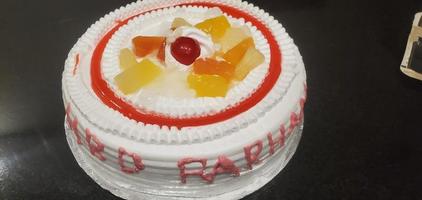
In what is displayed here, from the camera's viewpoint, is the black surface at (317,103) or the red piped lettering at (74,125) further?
the black surface at (317,103)

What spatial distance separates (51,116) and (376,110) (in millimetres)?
1446

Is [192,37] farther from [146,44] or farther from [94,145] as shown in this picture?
[94,145]

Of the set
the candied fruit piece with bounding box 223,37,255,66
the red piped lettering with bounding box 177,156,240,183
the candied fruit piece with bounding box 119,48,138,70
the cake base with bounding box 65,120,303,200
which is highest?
the candied fruit piece with bounding box 223,37,255,66

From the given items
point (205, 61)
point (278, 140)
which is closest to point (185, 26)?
point (205, 61)

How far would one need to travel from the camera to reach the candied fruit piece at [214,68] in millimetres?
2322

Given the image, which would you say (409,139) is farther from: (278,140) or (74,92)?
(74,92)

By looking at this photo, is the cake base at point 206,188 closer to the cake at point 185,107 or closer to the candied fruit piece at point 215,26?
the cake at point 185,107

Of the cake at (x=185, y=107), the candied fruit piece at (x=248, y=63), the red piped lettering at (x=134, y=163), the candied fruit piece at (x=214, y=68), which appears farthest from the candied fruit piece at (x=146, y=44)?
the red piped lettering at (x=134, y=163)

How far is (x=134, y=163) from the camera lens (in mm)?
2264

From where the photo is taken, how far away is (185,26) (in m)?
2.47

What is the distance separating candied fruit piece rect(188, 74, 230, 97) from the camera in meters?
2.29

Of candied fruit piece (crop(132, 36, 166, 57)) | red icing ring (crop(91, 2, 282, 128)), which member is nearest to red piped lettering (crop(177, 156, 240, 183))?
red icing ring (crop(91, 2, 282, 128))

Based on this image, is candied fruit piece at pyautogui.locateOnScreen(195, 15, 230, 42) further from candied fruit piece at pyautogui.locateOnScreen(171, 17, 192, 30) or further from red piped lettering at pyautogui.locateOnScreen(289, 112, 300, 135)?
red piped lettering at pyautogui.locateOnScreen(289, 112, 300, 135)

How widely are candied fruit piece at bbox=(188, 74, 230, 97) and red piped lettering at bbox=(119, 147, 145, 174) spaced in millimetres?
315
